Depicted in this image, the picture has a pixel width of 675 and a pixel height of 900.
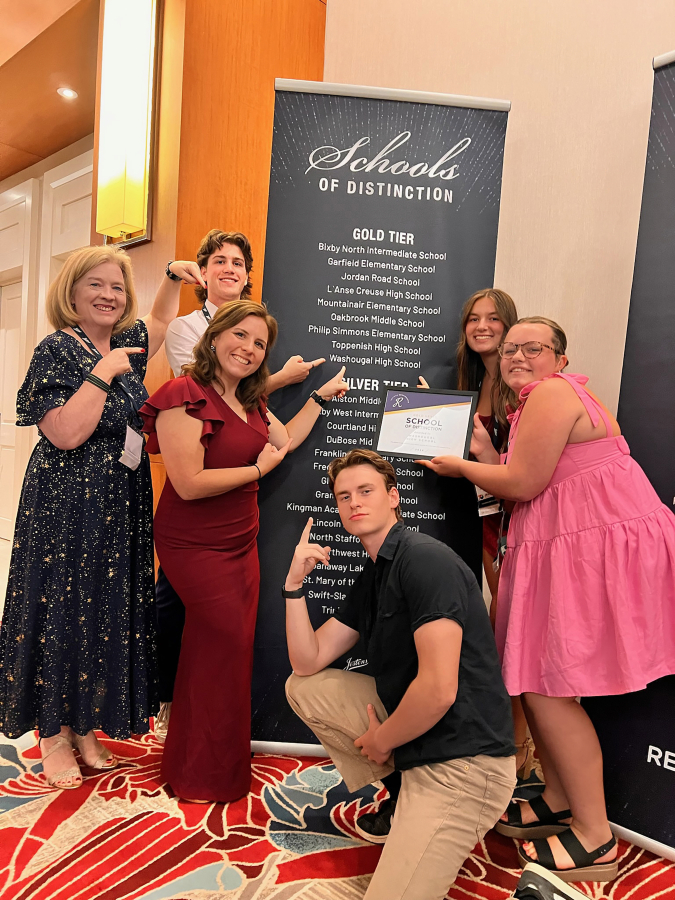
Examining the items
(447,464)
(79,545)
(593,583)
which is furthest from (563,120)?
(79,545)

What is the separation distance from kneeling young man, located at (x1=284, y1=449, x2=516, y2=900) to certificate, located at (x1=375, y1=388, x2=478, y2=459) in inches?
16.3

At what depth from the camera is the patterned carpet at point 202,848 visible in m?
1.63

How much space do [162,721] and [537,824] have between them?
1.38 m

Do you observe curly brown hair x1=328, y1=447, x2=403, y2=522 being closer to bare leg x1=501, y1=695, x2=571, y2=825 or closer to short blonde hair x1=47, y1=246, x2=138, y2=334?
bare leg x1=501, y1=695, x2=571, y2=825

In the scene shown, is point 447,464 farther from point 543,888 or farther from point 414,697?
point 543,888

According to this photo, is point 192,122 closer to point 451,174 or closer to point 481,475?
point 451,174

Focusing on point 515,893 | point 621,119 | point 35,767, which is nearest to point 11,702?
point 35,767

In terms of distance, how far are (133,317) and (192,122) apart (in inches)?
52.5

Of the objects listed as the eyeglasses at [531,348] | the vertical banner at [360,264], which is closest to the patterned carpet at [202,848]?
the vertical banner at [360,264]

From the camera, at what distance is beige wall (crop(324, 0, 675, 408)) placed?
271 cm

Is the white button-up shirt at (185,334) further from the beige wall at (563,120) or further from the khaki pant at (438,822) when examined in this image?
the khaki pant at (438,822)

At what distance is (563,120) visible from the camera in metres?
2.84

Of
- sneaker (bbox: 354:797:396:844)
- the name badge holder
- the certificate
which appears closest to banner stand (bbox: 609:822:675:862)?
sneaker (bbox: 354:797:396:844)

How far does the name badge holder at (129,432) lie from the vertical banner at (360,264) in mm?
464
